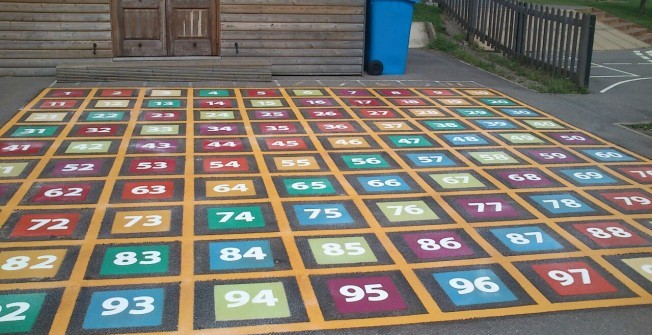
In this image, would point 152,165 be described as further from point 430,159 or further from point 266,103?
point 266,103

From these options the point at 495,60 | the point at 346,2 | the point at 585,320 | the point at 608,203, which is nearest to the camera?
the point at 585,320

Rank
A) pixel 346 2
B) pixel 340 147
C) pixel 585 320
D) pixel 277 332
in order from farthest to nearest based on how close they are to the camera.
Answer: pixel 346 2 < pixel 340 147 < pixel 585 320 < pixel 277 332

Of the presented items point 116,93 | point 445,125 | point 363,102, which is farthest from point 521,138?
point 116,93

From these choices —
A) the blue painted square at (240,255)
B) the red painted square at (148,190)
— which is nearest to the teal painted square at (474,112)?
the red painted square at (148,190)

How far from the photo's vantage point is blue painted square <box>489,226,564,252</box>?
16.1 ft

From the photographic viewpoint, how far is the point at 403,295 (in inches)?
163

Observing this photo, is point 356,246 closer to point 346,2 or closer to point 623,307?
point 623,307

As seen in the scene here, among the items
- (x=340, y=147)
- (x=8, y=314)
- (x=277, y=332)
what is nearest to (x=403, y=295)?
(x=277, y=332)

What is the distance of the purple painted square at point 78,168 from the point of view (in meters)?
6.14

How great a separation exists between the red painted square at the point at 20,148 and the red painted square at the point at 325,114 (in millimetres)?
3350

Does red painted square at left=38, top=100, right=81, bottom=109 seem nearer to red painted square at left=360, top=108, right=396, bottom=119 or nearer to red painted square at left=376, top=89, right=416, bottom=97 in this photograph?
red painted square at left=360, top=108, right=396, bottom=119

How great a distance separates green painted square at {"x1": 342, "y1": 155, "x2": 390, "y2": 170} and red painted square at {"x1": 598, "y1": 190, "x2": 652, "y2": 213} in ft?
6.97

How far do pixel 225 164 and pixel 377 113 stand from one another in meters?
3.05

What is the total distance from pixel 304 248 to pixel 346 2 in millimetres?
7560
